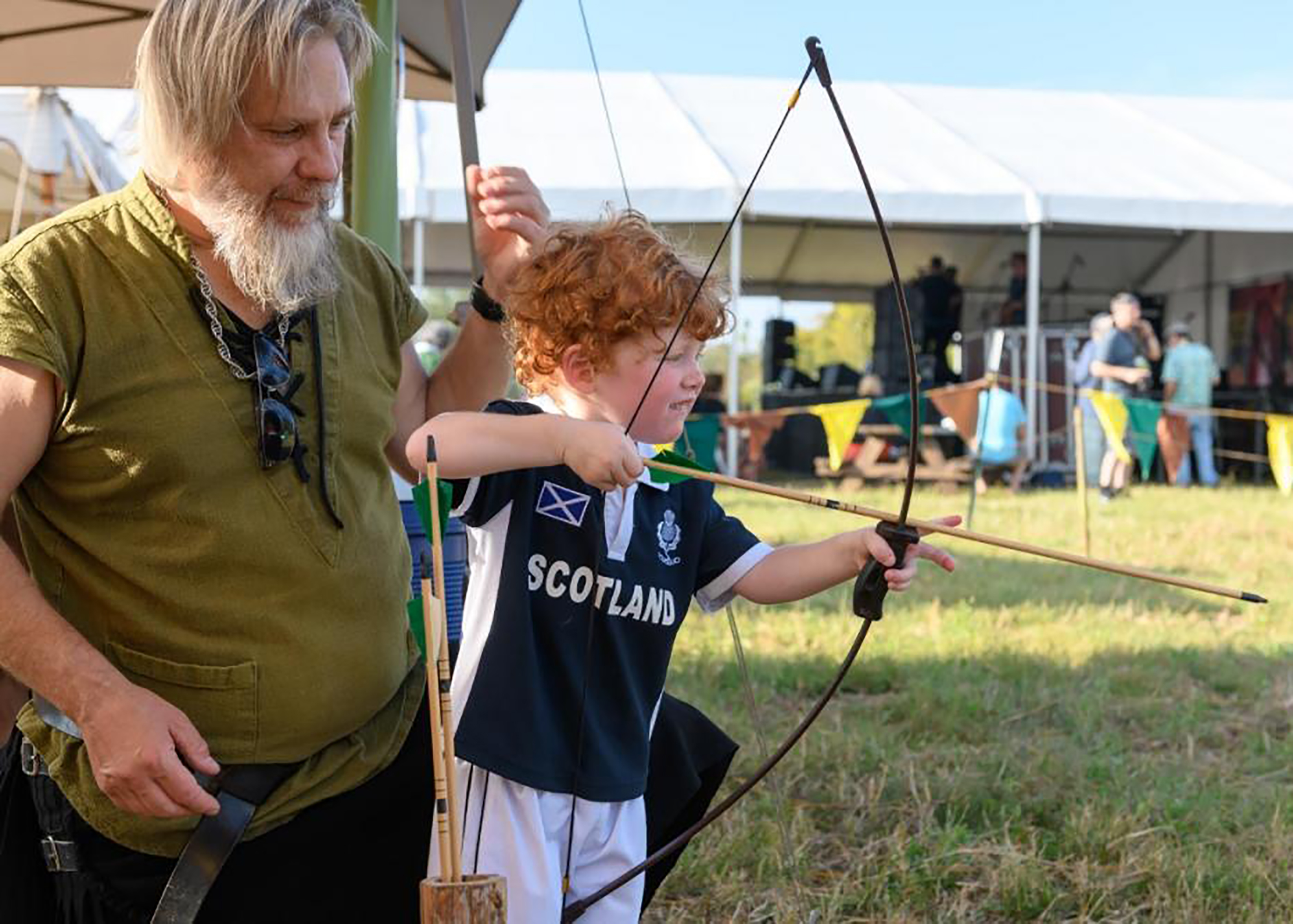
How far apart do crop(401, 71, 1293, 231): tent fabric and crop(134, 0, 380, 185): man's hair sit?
915cm

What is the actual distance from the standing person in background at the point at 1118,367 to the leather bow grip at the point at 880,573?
872 centimetres

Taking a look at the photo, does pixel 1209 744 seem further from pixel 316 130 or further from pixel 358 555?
pixel 316 130

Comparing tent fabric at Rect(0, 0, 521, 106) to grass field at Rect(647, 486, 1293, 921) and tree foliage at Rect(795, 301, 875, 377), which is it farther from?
tree foliage at Rect(795, 301, 875, 377)

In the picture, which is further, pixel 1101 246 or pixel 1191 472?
pixel 1101 246

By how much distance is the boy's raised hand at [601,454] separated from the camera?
1357 mm

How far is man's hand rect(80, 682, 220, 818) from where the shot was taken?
1.30m

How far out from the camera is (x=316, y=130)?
1.51 meters

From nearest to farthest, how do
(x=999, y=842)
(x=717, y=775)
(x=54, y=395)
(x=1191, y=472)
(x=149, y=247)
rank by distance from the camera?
(x=54, y=395) → (x=149, y=247) → (x=717, y=775) → (x=999, y=842) → (x=1191, y=472)

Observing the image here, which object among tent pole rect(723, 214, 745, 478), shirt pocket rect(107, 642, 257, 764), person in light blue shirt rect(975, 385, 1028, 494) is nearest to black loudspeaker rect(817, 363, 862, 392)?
tent pole rect(723, 214, 745, 478)

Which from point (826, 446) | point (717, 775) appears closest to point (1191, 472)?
point (826, 446)

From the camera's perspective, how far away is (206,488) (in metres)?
1.50

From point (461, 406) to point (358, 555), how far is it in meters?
0.43

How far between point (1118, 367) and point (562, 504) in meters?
9.34

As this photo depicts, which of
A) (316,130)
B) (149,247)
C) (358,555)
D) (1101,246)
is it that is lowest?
(358,555)
